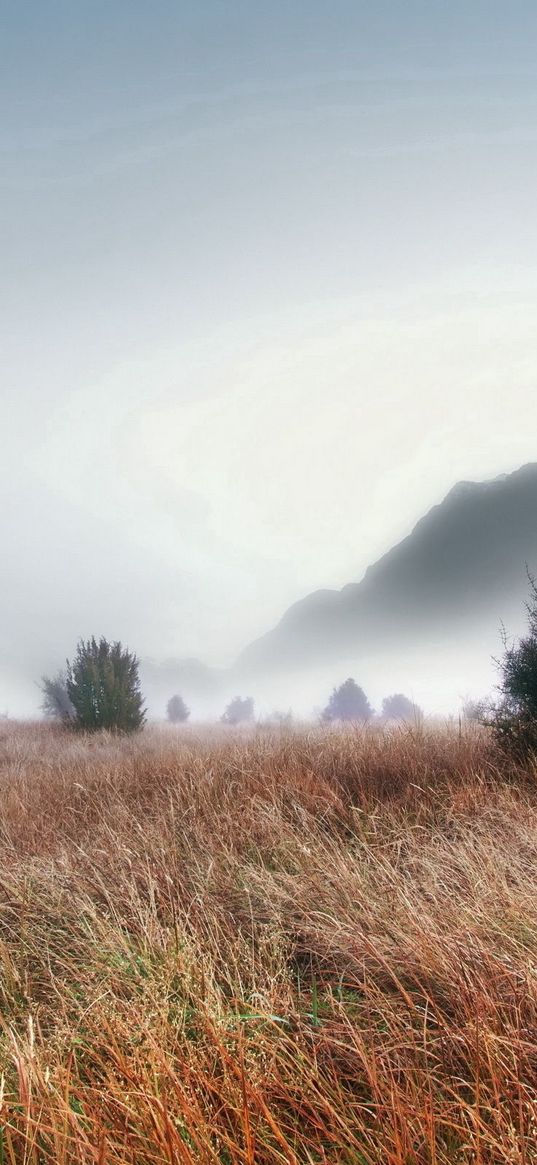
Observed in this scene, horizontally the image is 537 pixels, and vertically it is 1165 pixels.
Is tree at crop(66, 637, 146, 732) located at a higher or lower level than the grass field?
higher

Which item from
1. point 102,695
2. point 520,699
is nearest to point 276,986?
point 520,699

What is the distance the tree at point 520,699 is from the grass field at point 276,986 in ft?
3.22

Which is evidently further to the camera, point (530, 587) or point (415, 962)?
point (530, 587)

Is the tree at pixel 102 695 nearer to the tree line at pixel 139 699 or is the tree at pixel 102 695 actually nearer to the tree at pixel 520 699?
the tree line at pixel 139 699

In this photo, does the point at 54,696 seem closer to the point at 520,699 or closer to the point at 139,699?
the point at 139,699

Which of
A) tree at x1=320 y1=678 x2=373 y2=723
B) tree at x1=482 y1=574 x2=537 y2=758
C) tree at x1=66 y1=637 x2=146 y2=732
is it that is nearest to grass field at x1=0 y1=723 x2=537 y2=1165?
tree at x1=482 y1=574 x2=537 y2=758

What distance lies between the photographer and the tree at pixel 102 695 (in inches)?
532

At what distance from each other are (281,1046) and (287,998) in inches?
11.1

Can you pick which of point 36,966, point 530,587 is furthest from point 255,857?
point 530,587

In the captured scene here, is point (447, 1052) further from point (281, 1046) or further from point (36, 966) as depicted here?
point (36, 966)

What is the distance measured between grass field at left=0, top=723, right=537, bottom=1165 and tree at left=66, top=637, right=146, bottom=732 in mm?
9250

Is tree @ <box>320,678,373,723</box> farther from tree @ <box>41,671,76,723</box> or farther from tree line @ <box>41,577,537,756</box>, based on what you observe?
tree @ <box>41,671,76,723</box>

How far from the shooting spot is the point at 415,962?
1873mm

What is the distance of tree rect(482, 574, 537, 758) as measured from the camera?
527 cm
